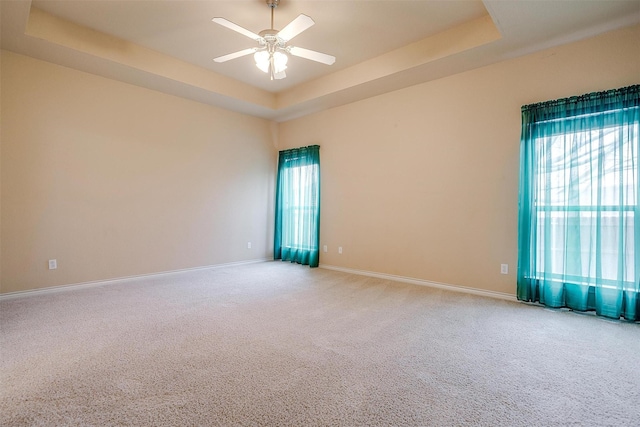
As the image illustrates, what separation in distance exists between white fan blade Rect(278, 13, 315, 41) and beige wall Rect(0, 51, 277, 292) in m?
2.84

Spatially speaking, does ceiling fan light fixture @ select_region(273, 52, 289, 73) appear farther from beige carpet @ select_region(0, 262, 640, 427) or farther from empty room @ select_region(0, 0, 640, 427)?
beige carpet @ select_region(0, 262, 640, 427)

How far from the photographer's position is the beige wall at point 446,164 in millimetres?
3213

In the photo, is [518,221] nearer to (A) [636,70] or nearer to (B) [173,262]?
(A) [636,70]

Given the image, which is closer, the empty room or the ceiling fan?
the empty room

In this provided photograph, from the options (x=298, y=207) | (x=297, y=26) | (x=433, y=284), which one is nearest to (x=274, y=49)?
(x=297, y=26)

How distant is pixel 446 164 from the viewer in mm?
3973

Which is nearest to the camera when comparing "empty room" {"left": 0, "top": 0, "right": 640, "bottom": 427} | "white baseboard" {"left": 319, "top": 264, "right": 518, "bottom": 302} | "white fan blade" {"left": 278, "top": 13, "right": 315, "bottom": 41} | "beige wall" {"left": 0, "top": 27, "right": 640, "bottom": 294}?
"empty room" {"left": 0, "top": 0, "right": 640, "bottom": 427}

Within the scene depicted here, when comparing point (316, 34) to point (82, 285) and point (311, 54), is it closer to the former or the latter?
point (311, 54)

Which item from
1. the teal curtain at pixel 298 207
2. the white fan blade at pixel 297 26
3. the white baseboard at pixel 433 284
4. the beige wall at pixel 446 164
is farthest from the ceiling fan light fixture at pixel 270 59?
the white baseboard at pixel 433 284

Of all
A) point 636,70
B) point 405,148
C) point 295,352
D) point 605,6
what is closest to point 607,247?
point 636,70

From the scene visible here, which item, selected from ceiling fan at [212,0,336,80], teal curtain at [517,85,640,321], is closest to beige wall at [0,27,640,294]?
teal curtain at [517,85,640,321]

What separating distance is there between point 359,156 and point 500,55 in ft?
7.29

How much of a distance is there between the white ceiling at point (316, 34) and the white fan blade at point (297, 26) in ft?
1.71

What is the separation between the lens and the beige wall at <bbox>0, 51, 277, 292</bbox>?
3.48 meters
